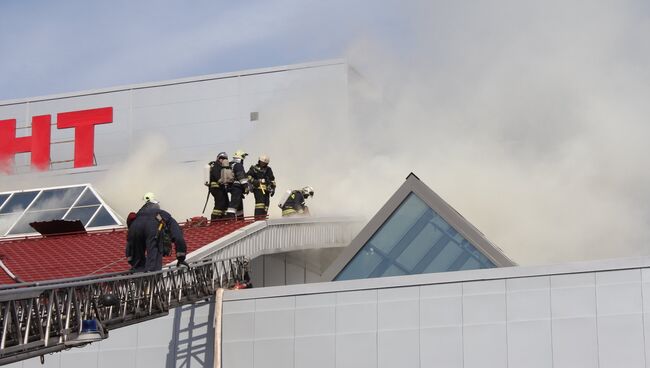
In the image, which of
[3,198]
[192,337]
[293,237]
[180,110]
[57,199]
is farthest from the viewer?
[180,110]

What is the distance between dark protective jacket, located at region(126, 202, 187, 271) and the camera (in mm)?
16250

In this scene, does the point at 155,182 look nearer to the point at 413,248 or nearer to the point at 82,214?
the point at 82,214

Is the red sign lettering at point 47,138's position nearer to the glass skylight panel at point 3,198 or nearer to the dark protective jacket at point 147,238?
the glass skylight panel at point 3,198

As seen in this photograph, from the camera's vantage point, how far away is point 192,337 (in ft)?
64.2

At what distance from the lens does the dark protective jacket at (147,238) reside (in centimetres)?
1625

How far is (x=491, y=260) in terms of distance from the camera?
19.1 m

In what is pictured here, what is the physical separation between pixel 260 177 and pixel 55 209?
285 inches

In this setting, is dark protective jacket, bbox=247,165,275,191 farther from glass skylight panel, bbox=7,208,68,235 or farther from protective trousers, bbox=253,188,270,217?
glass skylight panel, bbox=7,208,68,235

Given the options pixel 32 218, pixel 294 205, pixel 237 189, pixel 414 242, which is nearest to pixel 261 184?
pixel 237 189

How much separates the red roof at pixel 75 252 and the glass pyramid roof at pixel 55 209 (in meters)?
2.28

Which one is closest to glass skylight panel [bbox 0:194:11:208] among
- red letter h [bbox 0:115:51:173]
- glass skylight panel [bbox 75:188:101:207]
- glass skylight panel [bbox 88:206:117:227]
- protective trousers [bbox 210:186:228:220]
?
glass skylight panel [bbox 75:188:101:207]

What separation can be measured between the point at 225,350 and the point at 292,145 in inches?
612

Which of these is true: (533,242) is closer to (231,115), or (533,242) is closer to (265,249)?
(265,249)

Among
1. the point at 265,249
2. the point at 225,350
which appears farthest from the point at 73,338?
the point at 265,249
